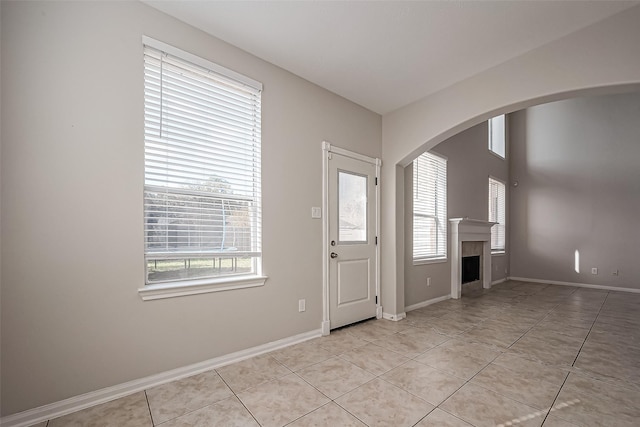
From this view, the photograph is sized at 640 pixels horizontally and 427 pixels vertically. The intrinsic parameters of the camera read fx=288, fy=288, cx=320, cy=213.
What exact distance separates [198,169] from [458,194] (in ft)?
15.4

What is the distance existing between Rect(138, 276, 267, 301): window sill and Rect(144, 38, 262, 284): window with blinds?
8 cm

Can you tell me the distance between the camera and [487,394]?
208 cm

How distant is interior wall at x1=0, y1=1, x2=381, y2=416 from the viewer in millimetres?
1725

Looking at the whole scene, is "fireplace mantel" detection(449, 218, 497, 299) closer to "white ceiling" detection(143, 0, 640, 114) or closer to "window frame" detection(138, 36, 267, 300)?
"white ceiling" detection(143, 0, 640, 114)

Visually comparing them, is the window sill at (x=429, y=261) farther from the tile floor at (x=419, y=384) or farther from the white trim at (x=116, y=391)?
the white trim at (x=116, y=391)

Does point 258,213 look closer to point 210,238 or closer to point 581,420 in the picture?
point 210,238

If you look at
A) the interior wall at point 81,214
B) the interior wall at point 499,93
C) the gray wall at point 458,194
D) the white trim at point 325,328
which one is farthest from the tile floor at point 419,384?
the interior wall at point 499,93

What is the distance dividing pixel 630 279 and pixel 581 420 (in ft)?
20.2

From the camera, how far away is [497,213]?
6957 mm

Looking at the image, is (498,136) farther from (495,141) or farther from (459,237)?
(459,237)

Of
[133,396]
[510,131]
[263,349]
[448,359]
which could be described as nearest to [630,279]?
[510,131]

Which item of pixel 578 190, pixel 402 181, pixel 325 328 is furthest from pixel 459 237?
pixel 578 190

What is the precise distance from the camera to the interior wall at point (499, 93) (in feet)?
7.39

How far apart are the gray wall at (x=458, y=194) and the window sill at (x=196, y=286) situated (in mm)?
2502
